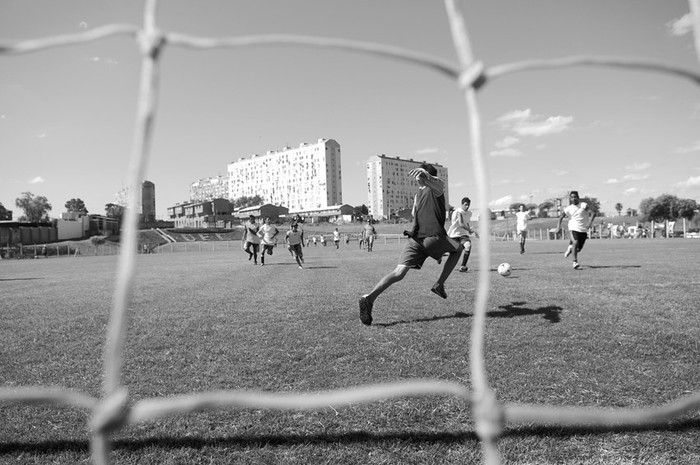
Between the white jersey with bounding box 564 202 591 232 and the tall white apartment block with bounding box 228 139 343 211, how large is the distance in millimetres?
141502

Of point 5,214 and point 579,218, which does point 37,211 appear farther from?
point 579,218

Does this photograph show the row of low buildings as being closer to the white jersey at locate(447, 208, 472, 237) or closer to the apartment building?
the apartment building

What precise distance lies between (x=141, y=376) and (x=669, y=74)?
403cm

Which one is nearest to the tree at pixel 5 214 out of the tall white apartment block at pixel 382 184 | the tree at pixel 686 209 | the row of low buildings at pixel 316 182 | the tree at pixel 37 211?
the tree at pixel 37 211

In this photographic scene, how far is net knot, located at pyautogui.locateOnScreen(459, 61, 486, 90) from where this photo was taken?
1.75 m

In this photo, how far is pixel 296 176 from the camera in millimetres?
161250

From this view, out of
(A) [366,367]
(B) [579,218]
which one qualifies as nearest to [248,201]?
(B) [579,218]

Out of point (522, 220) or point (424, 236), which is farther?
point (522, 220)

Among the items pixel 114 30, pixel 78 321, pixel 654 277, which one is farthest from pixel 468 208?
pixel 114 30

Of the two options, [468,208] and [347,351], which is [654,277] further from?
[347,351]

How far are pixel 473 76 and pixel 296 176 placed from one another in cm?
16181

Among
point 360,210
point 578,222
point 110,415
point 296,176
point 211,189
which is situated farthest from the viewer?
point 211,189

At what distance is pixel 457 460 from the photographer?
247cm

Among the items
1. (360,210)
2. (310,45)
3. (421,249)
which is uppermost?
(360,210)
